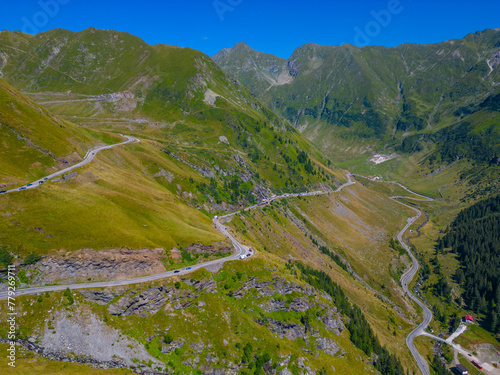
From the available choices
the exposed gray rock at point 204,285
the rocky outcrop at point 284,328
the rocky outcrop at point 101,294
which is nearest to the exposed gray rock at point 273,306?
the rocky outcrop at point 284,328

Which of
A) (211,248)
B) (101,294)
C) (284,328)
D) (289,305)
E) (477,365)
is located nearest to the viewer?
(101,294)

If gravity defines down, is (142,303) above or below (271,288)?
above

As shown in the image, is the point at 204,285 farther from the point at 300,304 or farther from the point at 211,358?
the point at 300,304

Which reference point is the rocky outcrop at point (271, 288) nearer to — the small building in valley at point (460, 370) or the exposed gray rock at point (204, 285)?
the exposed gray rock at point (204, 285)

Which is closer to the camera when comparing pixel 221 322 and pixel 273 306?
pixel 221 322

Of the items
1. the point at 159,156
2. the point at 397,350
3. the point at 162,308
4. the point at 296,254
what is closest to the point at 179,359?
the point at 162,308

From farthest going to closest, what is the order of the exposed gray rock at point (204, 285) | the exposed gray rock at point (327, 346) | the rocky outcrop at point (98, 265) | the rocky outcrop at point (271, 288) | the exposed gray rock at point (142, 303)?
the exposed gray rock at point (327, 346)
the rocky outcrop at point (271, 288)
the exposed gray rock at point (204, 285)
the exposed gray rock at point (142, 303)
the rocky outcrop at point (98, 265)

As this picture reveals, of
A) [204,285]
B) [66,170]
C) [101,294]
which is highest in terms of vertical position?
[66,170]

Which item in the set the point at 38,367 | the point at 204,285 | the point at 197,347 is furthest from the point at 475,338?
the point at 38,367

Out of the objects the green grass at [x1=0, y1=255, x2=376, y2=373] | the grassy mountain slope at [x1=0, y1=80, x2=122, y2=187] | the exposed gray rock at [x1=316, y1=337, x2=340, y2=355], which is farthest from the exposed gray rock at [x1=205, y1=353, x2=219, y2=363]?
the grassy mountain slope at [x1=0, y1=80, x2=122, y2=187]
